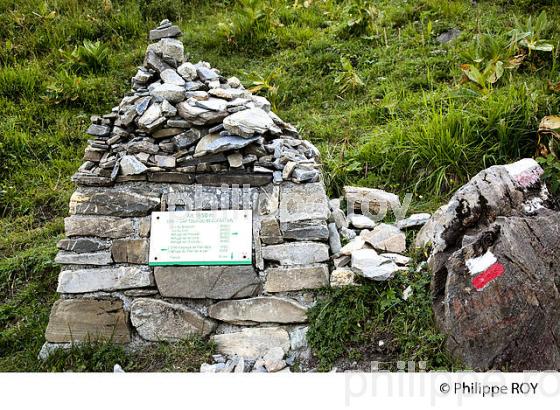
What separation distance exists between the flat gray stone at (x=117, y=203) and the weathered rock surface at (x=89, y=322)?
681 millimetres

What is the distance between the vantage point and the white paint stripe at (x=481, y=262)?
4141 millimetres

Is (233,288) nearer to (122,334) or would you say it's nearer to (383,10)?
(122,334)

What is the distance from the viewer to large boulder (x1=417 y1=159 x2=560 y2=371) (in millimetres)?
4020

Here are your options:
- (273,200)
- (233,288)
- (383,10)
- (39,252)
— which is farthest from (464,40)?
(39,252)

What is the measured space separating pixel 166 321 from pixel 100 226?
0.89 metres

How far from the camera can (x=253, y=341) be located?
478cm

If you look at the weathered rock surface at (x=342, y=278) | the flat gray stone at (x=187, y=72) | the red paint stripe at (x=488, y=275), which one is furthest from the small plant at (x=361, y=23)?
the red paint stripe at (x=488, y=275)

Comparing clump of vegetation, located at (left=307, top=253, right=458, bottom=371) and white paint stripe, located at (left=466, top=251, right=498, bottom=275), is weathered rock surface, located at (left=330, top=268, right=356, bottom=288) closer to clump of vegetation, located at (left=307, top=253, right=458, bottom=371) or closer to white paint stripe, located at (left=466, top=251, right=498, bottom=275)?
clump of vegetation, located at (left=307, top=253, right=458, bottom=371)

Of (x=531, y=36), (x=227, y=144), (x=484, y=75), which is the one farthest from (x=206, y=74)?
(x=531, y=36)

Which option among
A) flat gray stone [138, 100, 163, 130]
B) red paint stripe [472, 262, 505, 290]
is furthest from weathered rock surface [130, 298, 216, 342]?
red paint stripe [472, 262, 505, 290]

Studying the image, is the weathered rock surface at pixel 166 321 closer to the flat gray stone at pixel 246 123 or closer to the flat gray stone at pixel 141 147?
the flat gray stone at pixel 141 147

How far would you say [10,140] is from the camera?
744cm

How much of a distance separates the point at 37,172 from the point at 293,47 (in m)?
3.74

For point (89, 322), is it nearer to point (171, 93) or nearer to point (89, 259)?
point (89, 259)
